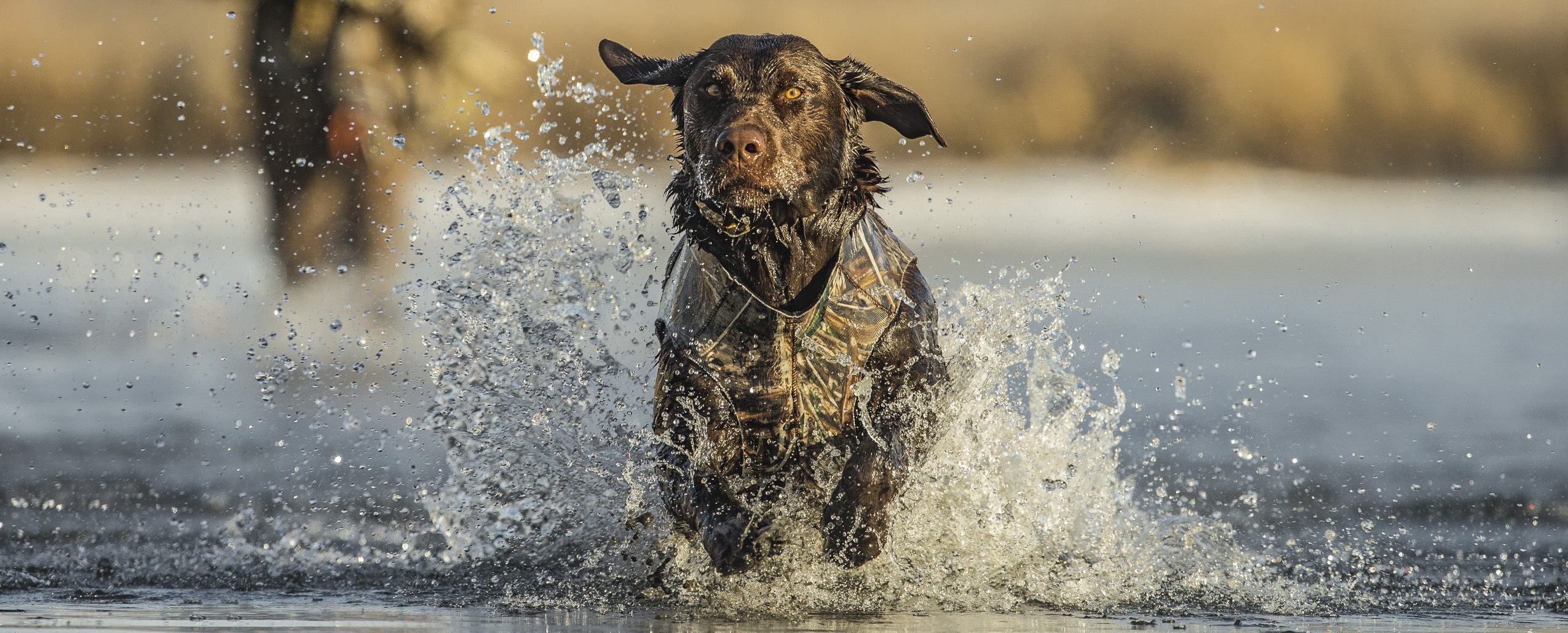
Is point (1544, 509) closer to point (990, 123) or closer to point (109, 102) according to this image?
point (990, 123)

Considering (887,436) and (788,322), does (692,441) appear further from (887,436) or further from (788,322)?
(887,436)

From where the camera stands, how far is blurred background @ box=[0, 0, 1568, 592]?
213 inches

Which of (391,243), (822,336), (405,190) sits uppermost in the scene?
(405,190)

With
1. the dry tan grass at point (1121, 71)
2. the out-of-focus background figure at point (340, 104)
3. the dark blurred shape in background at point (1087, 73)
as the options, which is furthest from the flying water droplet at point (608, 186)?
the dry tan grass at point (1121, 71)

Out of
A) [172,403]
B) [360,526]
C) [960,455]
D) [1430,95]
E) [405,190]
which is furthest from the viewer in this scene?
[1430,95]

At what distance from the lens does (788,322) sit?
139 inches

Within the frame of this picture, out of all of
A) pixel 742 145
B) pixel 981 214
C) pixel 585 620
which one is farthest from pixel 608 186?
pixel 981 214

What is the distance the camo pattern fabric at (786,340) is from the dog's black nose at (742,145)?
0.41 metres

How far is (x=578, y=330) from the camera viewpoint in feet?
14.4

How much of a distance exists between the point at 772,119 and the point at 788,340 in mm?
617

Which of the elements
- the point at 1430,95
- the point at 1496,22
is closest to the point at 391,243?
the point at 1430,95

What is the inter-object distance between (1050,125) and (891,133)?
180cm

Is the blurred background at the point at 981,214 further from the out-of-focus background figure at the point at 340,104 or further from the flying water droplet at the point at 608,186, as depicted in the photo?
the flying water droplet at the point at 608,186

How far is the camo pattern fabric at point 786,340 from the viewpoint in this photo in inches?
139
